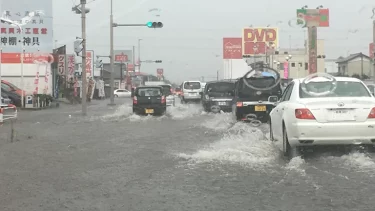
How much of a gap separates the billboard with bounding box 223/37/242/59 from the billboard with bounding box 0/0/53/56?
140ft

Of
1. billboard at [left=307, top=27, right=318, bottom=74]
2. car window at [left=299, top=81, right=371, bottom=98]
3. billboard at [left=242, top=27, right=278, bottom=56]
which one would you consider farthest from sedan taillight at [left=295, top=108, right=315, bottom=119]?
billboard at [left=242, top=27, right=278, bottom=56]

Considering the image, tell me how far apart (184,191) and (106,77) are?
3051 inches

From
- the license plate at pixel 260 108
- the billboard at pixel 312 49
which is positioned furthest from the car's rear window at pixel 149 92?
the billboard at pixel 312 49

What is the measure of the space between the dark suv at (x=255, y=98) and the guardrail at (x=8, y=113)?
28.3ft

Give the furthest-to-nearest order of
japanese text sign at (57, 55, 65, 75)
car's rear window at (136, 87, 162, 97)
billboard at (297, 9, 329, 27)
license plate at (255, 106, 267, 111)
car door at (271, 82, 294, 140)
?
billboard at (297, 9, 329, 27) < japanese text sign at (57, 55, 65, 75) < car's rear window at (136, 87, 162, 97) < license plate at (255, 106, 267, 111) < car door at (271, 82, 294, 140)

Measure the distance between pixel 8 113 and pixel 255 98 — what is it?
11.1 meters

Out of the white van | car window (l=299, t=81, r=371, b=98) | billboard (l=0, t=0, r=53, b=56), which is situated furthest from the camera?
the white van

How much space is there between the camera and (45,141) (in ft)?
40.5

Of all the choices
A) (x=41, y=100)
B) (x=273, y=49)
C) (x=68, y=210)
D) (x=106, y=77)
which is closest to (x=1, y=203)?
(x=68, y=210)

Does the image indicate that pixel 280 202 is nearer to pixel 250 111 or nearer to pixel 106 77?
pixel 250 111

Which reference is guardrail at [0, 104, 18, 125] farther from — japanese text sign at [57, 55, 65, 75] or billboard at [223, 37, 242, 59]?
billboard at [223, 37, 242, 59]

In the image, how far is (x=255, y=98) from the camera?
16.2 m

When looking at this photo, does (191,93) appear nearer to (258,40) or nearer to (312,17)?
(312,17)

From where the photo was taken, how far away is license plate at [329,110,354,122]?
782 centimetres
